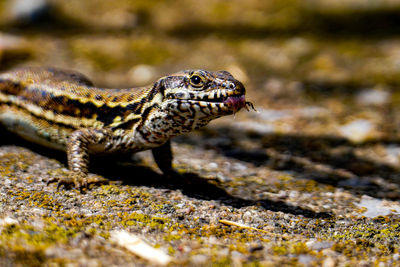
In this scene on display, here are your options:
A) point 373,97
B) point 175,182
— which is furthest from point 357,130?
point 175,182

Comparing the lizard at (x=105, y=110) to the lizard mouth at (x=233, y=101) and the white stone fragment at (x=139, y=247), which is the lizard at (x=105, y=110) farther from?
A: the white stone fragment at (x=139, y=247)

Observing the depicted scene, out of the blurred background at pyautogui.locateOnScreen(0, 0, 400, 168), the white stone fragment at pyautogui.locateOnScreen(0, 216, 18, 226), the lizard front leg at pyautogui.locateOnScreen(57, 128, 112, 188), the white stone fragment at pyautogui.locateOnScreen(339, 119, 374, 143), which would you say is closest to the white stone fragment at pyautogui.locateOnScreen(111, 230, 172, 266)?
the white stone fragment at pyautogui.locateOnScreen(0, 216, 18, 226)

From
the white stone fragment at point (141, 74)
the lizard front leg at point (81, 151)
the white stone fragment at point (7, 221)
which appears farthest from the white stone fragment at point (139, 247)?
the white stone fragment at point (141, 74)

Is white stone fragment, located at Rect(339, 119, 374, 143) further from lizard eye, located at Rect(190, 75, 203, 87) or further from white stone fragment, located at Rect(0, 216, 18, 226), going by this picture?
white stone fragment, located at Rect(0, 216, 18, 226)

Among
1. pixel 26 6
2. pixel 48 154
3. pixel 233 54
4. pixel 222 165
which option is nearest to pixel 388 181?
pixel 222 165

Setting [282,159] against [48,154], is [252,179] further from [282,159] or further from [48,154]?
[48,154]
